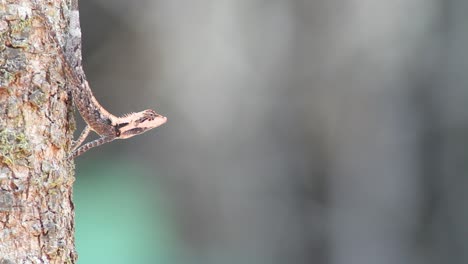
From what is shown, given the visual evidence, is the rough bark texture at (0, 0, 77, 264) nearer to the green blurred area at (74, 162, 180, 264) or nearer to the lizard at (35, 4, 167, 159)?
the lizard at (35, 4, 167, 159)

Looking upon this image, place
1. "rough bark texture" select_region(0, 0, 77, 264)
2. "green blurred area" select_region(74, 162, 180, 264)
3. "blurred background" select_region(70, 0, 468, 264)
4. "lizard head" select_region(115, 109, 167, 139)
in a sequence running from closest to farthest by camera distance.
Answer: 1. "rough bark texture" select_region(0, 0, 77, 264)
2. "lizard head" select_region(115, 109, 167, 139)
3. "green blurred area" select_region(74, 162, 180, 264)
4. "blurred background" select_region(70, 0, 468, 264)

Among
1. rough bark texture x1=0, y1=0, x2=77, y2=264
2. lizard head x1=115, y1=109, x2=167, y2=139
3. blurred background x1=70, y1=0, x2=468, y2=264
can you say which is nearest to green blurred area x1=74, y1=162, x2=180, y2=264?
blurred background x1=70, y1=0, x2=468, y2=264

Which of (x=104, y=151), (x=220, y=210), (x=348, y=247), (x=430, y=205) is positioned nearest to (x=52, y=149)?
(x=104, y=151)

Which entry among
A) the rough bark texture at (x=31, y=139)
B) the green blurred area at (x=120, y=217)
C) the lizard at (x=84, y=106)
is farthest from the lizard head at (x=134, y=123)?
the green blurred area at (x=120, y=217)

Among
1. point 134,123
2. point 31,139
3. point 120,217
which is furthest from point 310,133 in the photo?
point 31,139

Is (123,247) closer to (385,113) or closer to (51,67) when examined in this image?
(385,113)
